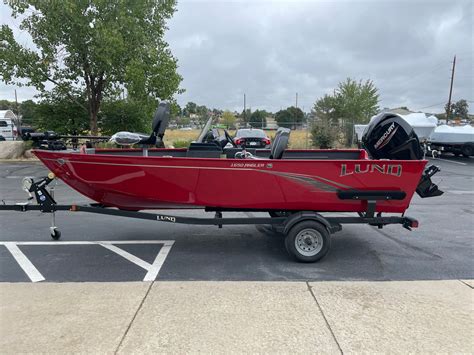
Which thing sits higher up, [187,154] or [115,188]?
[187,154]

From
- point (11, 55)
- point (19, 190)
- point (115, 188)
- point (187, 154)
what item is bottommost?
point (19, 190)

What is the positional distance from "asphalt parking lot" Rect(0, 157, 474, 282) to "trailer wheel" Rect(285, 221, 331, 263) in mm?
126

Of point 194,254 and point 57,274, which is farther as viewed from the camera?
point 194,254

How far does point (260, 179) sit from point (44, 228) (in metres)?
3.78

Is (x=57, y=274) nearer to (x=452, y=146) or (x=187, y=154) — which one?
(x=187, y=154)

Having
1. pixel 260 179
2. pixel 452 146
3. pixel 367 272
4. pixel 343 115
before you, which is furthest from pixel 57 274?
pixel 343 115

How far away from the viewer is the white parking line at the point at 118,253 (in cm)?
404

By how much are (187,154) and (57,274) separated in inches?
→ 87.2

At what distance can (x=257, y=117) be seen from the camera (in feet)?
134

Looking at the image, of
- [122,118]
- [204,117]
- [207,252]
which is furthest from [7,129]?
[207,252]

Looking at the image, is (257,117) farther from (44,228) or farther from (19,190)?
(44,228)

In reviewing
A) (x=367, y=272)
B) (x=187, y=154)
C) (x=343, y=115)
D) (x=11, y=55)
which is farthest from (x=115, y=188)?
(x=343, y=115)

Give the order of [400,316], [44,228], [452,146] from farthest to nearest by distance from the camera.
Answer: [452,146] → [44,228] → [400,316]

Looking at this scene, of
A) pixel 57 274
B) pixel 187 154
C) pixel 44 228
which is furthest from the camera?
pixel 44 228
